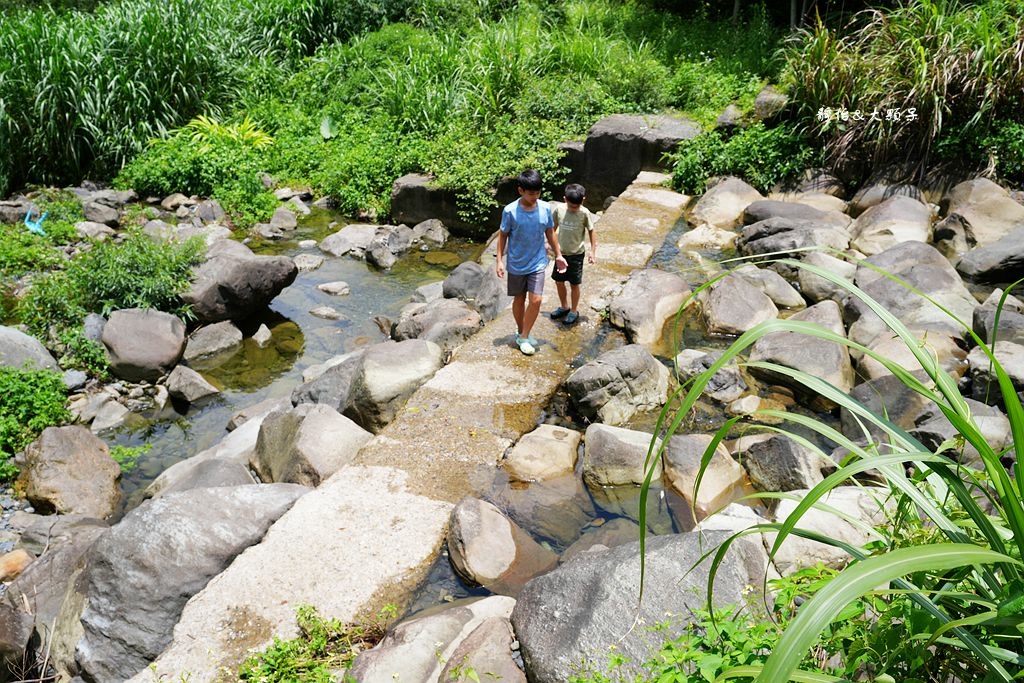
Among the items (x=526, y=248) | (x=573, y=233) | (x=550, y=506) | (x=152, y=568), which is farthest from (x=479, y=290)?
(x=152, y=568)

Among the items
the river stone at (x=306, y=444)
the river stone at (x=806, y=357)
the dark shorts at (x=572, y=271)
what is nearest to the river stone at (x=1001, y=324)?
the river stone at (x=806, y=357)

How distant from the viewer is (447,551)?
152 inches

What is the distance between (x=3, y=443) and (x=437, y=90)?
338 inches

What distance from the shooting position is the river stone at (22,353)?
21.9ft

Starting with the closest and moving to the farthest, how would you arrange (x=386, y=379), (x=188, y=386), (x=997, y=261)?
(x=386, y=379) < (x=997, y=261) < (x=188, y=386)

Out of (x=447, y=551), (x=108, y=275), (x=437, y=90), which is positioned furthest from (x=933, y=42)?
(x=108, y=275)

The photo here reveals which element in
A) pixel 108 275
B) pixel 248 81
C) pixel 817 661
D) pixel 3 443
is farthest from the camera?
pixel 248 81

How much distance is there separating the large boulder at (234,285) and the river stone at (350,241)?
5.87ft

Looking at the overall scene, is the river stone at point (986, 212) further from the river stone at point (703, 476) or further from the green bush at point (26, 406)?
the green bush at point (26, 406)

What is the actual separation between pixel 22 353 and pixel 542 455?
5114 millimetres

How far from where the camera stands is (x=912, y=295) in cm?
613

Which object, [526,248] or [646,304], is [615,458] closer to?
[526,248]

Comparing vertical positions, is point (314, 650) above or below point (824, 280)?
above

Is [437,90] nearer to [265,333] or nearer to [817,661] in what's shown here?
[265,333]
